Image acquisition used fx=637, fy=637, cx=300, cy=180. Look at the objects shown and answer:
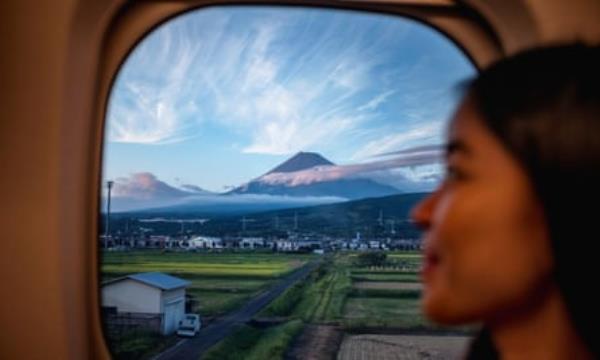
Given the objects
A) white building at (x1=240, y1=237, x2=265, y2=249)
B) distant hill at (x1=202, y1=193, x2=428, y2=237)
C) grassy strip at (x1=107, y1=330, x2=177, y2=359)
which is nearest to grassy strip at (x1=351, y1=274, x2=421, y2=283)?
distant hill at (x1=202, y1=193, x2=428, y2=237)

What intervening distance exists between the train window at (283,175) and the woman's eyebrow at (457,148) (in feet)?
3.77

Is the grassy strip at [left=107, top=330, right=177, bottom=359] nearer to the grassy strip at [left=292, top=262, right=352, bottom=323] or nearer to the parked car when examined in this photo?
the parked car

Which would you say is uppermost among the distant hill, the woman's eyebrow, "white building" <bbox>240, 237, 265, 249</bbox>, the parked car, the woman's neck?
the woman's eyebrow

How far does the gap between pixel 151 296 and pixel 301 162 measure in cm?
59

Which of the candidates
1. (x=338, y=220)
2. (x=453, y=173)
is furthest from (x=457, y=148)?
(x=338, y=220)

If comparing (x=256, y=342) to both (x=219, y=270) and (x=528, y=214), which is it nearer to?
(x=219, y=270)

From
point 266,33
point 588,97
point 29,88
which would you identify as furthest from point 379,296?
point 588,97

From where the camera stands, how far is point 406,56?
6.14ft

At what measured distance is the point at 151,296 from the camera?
1870 mm

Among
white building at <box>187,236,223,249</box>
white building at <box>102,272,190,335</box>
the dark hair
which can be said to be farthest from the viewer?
white building at <box>187,236,223,249</box>

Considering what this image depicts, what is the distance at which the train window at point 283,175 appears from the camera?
1.87 meters

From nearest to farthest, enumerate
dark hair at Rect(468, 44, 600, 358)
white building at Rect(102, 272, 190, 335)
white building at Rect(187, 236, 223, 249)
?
dark hair at Rect(468, 44, 600, 358), white building at Rect(102, 272, 190, 335), white building at Rect(187, 236, 223, 249)

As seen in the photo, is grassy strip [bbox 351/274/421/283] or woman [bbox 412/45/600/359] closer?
woman [bbox 412/45/600/359]

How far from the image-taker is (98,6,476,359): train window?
1.87m
